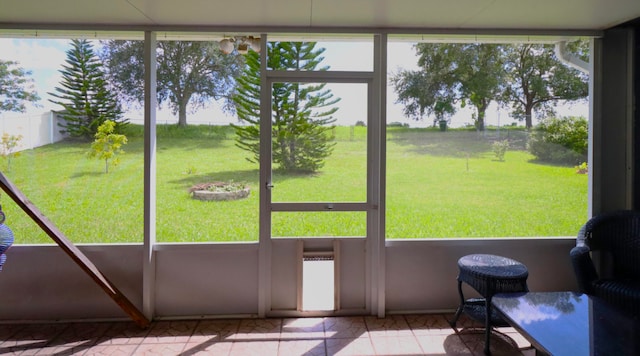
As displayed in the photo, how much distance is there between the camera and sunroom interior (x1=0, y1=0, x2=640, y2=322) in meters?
2.98

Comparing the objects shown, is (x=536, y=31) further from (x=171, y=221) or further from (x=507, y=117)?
(x=171, y=221)

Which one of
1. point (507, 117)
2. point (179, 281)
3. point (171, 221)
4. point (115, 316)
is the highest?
point (507, 117)

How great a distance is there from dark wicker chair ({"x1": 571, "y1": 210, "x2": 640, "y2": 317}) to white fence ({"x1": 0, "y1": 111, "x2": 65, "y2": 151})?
12.6 feet

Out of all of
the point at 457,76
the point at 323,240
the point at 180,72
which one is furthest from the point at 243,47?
the point at 457,76

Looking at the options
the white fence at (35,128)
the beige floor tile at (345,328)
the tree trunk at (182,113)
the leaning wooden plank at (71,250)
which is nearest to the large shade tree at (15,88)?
the white fence at (35,128)

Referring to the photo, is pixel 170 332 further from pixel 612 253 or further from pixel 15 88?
pixel 612 253

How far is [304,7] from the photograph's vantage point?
2572 millimetres

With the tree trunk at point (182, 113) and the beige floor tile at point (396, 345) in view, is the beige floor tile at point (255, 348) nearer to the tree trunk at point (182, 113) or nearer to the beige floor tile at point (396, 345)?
the beige floor tile at point (396, 345)

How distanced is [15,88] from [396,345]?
3308mm

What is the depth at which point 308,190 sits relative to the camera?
10.2 feet

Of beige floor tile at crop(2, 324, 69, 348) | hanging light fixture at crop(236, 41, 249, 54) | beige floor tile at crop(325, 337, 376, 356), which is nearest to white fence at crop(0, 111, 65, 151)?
beige floor tile at crop(2, 324, 69, 348)

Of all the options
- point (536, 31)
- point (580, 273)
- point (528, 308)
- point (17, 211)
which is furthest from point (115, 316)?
point (536, 31)

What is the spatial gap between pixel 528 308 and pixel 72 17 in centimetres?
337

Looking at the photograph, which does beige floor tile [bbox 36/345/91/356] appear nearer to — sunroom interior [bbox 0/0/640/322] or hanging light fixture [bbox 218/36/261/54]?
sunroom interior [bbox 0/0/640/322]
